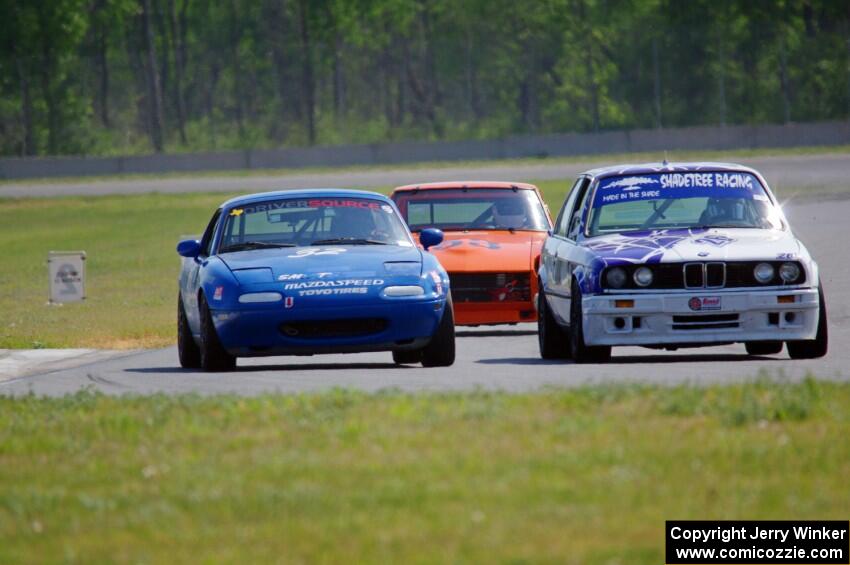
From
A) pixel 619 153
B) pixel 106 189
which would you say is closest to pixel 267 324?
pixel 106 189

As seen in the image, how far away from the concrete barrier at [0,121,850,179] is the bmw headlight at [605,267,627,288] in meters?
54.2

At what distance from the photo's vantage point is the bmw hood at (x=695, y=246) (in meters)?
12.4

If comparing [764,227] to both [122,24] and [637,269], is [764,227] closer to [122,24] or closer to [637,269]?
[637,269]

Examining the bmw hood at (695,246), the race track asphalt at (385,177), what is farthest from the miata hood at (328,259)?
the race track asphalt at (385,177)

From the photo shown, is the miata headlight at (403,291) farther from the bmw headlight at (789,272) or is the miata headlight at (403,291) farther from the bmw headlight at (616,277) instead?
the bmw headlight at (789,272)

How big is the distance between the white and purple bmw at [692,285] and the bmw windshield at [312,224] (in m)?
1.51

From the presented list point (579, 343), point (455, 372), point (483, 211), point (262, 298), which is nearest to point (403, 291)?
point (455, 372)

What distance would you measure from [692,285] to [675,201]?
150cm

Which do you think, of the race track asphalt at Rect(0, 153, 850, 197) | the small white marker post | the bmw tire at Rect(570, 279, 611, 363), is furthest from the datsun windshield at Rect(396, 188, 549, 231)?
the race track asphalt at Rect(0, 153, 850, 197)

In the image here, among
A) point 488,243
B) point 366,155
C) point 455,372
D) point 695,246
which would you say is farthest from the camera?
point 366,155

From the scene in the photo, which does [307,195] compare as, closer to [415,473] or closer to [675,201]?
[675,201]

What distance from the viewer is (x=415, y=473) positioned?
686 centimetres

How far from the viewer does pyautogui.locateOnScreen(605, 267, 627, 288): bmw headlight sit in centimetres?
1249

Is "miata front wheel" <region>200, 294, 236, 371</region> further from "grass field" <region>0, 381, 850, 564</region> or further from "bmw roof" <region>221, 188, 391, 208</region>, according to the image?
"grass field" <region>0, 381, 850, 564</region>
